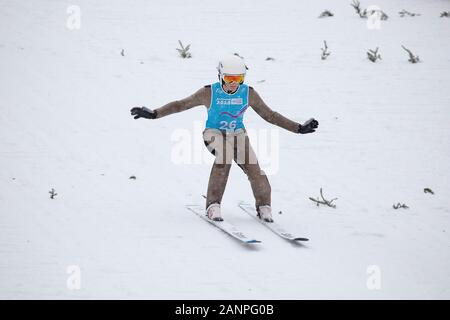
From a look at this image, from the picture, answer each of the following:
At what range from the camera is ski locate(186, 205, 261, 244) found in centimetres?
672

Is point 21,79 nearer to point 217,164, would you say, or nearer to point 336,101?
point 336,101

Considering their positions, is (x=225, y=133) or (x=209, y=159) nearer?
(x=225, y=133)

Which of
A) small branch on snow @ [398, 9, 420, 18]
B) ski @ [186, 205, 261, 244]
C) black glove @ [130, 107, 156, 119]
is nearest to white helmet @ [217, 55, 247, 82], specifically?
black glove @ [130, 107, 156, 119]

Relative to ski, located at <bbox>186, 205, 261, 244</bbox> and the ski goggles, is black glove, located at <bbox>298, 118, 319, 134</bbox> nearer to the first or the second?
the ski goggles

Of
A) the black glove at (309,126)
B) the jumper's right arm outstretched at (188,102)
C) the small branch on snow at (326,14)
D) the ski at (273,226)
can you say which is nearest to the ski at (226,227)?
the ski at (273,226)

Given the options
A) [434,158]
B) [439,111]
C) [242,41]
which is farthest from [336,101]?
[242,41]

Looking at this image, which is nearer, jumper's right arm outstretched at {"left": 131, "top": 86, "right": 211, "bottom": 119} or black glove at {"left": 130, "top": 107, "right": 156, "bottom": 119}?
black glove at {"left": 130, "top": 107, "right": 156, "bottom": 119}

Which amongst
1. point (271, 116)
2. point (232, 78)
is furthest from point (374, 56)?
point (232, 78)

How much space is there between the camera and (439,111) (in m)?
11.6

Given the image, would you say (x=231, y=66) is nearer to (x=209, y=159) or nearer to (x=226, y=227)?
(x=226, y=227)

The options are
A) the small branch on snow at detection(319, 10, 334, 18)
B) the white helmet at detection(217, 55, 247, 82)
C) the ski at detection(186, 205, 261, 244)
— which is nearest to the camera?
the ski at detection(186, 205, 261, 244)

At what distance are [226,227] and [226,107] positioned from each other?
1255mm

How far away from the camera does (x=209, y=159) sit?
32.7 feet

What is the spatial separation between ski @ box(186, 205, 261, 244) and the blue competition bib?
0.96 metres
